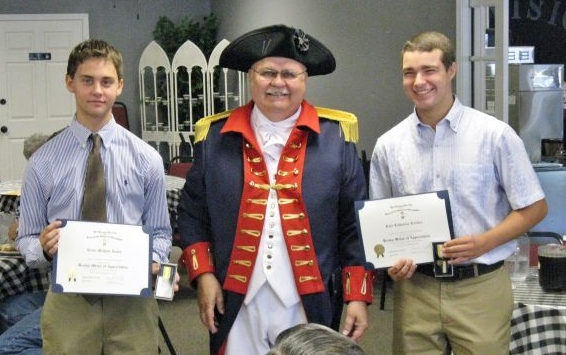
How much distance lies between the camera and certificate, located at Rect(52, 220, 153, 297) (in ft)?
7.95

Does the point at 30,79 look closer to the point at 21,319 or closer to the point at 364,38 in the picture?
the point at 364,38

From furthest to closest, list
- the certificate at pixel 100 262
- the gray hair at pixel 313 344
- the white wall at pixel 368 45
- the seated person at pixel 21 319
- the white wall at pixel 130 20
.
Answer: the white wall at pixel 130 20 < the white wall at pixel 368 45 < the seated person at pixel 21 319 < the certificate at pixel 100 262 < the gray hair at pixel 313 344

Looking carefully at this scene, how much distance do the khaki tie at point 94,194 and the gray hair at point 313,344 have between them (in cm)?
122

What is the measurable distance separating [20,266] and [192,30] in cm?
694

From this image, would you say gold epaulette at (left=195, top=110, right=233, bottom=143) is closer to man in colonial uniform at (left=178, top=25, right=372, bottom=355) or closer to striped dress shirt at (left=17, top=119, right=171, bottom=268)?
man in colonial uniform at (left=178, top=25, right=372, bottom=355)

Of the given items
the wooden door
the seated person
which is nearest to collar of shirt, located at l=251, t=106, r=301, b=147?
the seated person

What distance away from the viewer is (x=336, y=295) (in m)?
2.60

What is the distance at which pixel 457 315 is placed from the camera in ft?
8.59

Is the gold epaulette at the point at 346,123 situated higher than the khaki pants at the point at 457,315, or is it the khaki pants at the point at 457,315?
the gold epaulette at the point at 346,123

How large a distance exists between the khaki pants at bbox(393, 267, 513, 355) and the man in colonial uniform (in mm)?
184

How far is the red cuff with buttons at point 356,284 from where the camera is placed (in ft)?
8.35

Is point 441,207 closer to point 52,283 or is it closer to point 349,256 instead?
point 349,256

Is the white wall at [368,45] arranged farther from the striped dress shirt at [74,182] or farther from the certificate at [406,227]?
the striped dress shirt at [74,182]

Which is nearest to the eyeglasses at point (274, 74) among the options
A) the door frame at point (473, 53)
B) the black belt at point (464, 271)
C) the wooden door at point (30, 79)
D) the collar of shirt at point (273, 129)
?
the collar of shirt at point (273, 129)
